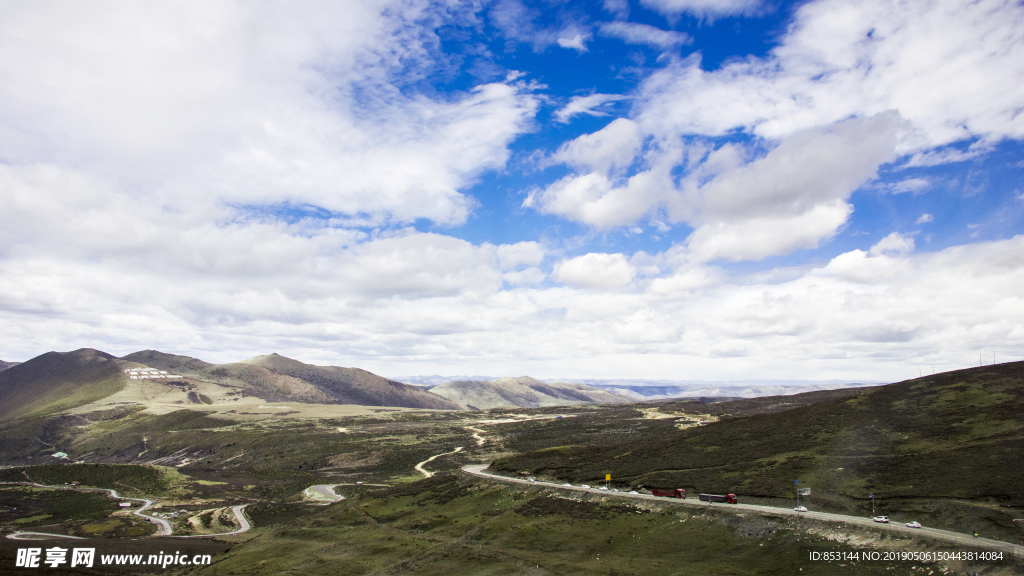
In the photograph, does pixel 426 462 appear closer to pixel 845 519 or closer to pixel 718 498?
pixel 718 498

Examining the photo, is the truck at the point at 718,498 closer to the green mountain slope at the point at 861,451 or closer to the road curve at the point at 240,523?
the green mountain slope at the point at 861,451

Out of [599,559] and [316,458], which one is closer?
[599,559]

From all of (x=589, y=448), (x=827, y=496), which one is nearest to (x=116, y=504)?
(x=589, y=448)

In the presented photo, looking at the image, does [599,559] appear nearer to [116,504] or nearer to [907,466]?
[907,466]

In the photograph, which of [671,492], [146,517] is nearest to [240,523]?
[146,517]

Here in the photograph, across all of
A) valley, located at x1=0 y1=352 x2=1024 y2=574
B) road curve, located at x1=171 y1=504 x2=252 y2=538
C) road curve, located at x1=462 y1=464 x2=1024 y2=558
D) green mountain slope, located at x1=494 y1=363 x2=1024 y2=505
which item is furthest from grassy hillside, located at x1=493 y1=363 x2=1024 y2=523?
road curve, located at x1=171 y1=504 x2=252 y2=538

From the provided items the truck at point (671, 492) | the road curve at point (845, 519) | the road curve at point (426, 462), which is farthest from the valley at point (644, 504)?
the truck at point (671, 492)
